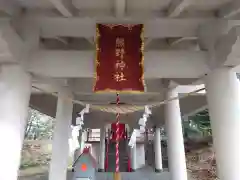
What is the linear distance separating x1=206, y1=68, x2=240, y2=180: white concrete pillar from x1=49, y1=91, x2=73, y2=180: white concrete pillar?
3.60 m

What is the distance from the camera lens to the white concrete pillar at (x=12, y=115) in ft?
10.9

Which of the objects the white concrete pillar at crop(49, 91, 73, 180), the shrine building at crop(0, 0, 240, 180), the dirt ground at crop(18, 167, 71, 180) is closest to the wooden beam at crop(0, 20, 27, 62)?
the shrine building at crop(0, 0, 240, 180)

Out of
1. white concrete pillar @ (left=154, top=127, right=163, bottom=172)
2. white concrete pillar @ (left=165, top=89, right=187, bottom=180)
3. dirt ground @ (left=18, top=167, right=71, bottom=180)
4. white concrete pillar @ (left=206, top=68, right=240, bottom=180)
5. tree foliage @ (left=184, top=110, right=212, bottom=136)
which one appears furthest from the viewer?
tree foliage @ (left=184, top=110, right=212, bottom=136)

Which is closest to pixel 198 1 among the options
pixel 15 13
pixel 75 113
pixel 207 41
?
pixel 207 41

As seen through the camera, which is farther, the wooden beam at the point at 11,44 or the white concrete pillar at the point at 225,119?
the white concrete pillar at the point at 225,119

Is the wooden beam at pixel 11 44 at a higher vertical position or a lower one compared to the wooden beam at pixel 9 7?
lower

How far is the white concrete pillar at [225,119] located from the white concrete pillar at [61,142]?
3600 millimetres

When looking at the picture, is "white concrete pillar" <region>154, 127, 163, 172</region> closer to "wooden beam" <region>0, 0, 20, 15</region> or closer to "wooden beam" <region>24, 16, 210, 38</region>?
"wooden beam" <region>24, 16, 210, 38</region>

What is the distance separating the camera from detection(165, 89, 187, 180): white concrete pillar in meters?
6.09

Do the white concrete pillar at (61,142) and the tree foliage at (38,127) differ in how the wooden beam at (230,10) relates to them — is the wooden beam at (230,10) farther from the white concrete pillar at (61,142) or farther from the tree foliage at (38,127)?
the tree foliage at (38,127)

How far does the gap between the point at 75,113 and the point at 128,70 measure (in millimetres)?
6010

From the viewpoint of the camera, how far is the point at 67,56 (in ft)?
12.6

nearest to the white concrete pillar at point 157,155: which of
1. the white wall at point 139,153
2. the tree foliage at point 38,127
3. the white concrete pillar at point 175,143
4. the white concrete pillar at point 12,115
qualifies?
the white wall at point 139,153

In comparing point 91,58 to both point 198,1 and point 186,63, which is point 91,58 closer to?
point 186,63
